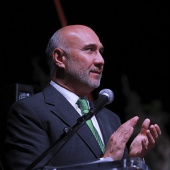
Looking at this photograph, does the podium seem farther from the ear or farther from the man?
the ear

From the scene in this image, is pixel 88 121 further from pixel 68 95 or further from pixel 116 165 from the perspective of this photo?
pixel 116 165

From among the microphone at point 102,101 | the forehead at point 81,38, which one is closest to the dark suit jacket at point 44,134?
the microphone at point 102,101

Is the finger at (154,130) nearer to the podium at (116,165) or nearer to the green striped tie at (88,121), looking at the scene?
the green striped tie at (88,121)

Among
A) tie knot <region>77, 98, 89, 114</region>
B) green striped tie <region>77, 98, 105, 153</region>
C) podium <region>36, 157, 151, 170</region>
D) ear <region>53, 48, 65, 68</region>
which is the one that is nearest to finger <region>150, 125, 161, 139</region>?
green striped tie <region>77, 98, 105, 153</region>

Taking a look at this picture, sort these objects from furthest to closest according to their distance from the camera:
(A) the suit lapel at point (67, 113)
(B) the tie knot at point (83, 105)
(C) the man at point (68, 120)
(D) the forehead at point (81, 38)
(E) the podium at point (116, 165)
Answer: (D) the forehead at point (81, 38) → (B) the tie knot at point (83, 105) → (A) the suit lapel at point (67, 113) → (C) the man at point (68, 120) → (E) the podium at point (116, 165)

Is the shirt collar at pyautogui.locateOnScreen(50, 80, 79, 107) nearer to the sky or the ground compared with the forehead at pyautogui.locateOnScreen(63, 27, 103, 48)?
nearer to the ground

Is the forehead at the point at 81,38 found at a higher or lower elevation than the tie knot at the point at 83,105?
higher

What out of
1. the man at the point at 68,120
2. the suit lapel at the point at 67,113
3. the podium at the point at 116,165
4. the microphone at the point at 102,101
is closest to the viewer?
the podium at the point at 116,165

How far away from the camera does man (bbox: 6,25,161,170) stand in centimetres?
191

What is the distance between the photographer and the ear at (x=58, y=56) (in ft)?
7.77

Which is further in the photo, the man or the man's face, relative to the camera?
the man's face

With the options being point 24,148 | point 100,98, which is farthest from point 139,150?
point 24,148

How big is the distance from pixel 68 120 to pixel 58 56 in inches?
17.6

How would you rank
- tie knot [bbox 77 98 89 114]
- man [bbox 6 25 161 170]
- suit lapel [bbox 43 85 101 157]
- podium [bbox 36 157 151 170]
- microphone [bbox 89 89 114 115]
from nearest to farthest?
1. podium [bbox 36 157 151 170]
2. microphone [bbox 89 89 114 115]
3. man [bbox 6 25 161 170]
4. suit lapel [bbox 43 85 101 157]
5. tie knot [bbox 77 98 89 114]
